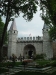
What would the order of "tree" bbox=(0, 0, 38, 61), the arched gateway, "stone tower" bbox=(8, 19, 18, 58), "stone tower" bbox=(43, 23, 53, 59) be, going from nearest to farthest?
"tree" bbox=(0, 0, 38, 61), "stone tower" bbox=(43, 23, 53, 59), "stone tower" bbox=(8, 19, 18, 58), the arched gateway

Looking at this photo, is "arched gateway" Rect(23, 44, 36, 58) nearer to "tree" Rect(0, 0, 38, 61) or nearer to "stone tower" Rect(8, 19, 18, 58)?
"stone tower" Rect(8, 19, 18, 58)

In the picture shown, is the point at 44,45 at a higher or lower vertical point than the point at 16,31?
lower

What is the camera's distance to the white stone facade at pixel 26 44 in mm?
37438

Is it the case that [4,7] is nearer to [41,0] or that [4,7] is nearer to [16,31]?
[41,0]

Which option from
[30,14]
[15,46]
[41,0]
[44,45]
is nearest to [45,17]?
[30,14]

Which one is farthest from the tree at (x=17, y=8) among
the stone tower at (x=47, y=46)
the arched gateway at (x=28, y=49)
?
the arched gateway at (x=28, y=49)

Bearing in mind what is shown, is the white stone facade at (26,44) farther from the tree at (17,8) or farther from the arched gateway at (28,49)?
the tree at (17,8)

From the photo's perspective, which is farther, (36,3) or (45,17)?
(45,17)

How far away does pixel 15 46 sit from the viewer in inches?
1553

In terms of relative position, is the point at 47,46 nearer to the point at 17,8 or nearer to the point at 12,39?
the point at 12,39

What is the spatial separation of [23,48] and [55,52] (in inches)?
307

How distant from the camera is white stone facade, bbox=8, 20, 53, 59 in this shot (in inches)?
1474

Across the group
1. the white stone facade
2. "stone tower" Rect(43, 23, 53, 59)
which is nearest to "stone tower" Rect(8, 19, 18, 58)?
the white stone facade

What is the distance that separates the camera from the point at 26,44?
39625mm
